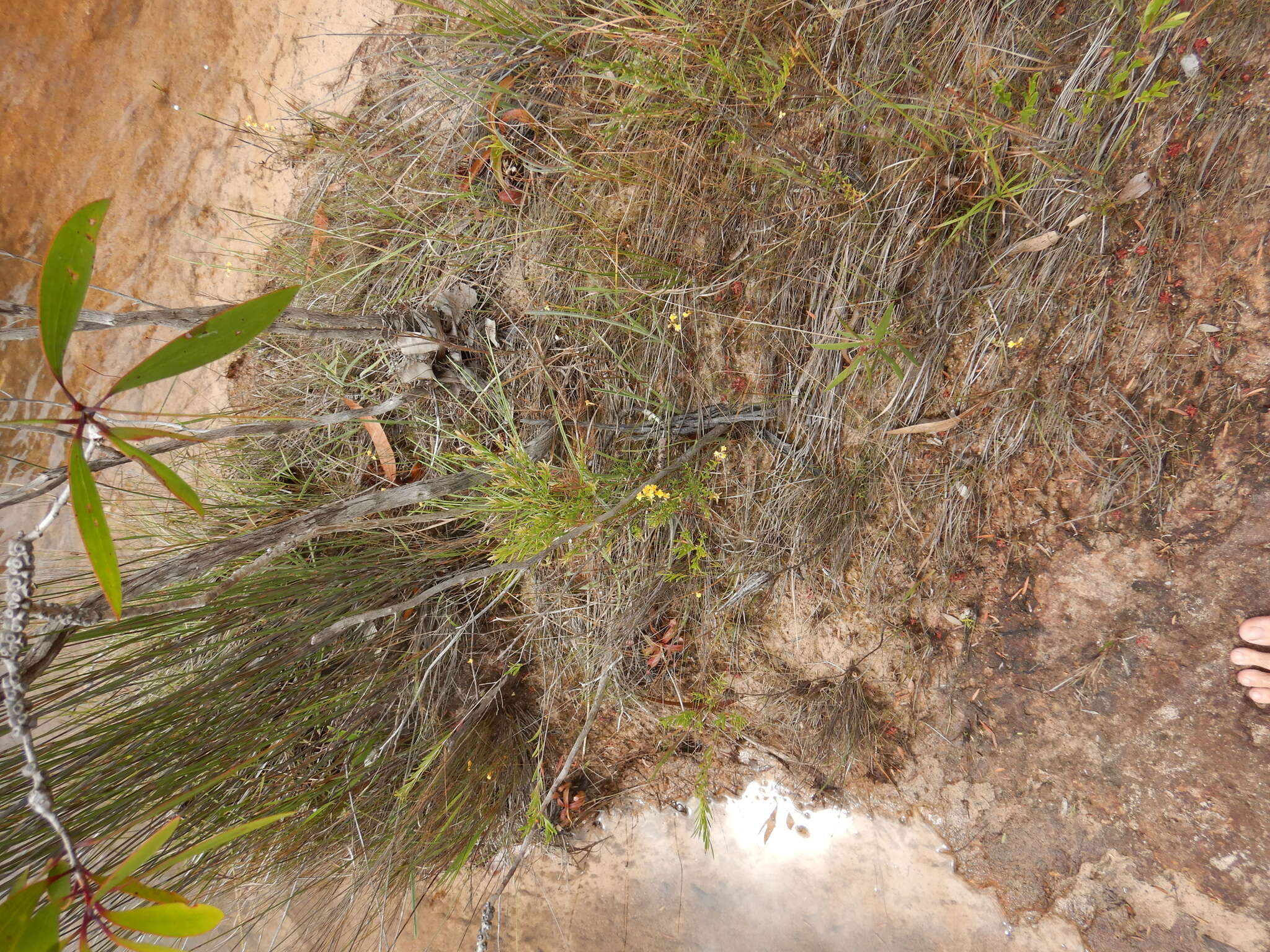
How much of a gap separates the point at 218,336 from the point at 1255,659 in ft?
7.47

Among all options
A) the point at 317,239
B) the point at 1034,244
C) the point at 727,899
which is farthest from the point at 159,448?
the point at 727,899

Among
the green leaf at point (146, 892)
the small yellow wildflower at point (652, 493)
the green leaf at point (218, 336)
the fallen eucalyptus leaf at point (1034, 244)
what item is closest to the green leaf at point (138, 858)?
the green leaf at point (146, 892)

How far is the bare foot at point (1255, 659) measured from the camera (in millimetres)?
1573

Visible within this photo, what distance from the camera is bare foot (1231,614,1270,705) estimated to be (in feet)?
5.16

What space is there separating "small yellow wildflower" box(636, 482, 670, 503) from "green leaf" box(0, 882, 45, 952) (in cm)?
136

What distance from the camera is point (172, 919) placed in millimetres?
833

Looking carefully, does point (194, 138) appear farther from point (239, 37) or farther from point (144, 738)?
point (144, 738)

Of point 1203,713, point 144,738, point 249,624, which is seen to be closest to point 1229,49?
point 1203,713

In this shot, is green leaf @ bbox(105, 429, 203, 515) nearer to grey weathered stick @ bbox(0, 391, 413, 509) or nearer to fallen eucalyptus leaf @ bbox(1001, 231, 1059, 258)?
grey weathered stick @ bbox(0, 391, 413, 509)

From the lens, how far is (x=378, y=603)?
6.64 feet

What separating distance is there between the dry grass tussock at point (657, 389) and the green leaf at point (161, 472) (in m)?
0.84

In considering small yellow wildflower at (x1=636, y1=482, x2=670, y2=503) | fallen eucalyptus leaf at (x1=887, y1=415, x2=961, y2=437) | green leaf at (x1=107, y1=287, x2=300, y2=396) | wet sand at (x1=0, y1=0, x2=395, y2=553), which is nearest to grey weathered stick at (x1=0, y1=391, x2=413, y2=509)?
green leaf at (x1=107, y1=287, x2=300, y2=396)

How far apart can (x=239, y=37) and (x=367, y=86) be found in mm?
782

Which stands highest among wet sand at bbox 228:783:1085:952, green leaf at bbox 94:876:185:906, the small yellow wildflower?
the small yellow wildflower
